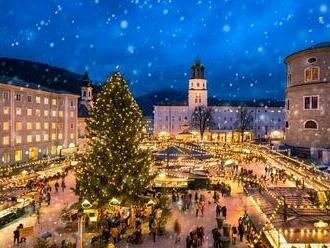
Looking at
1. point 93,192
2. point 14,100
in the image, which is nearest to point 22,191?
point 93,192

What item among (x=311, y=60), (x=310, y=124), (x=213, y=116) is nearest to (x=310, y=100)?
(x=310, y=124)

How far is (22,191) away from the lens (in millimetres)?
34344

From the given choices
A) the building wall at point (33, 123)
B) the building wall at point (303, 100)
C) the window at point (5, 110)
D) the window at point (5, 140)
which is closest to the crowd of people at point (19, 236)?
the building wall at point (33, 123)

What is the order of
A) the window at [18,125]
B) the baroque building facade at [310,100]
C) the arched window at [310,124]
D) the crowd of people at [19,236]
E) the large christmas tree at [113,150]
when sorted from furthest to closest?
the window at [18,125] → the arched window at [310,124] → the baroque building facade at [310,100] → the large christmas tree at [113,150] → the crowd of people at [19,236]

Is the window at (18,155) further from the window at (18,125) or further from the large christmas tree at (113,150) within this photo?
the large christmas tree at (113,150)

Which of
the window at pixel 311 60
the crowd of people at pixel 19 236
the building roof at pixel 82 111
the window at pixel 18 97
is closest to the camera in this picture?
the crowd of people at pixel 19 236

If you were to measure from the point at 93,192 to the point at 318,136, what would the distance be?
3389 centimetres

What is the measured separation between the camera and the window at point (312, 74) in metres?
50.0

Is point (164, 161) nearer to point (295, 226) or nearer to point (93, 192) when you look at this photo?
point (93, 192)

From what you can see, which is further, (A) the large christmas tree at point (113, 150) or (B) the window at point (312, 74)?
(B) the window at point (312, 74)

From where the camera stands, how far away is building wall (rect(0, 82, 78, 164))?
56.4 metres

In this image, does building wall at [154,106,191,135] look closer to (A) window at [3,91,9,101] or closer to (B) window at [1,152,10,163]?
(A) window at [3,91,9,101]

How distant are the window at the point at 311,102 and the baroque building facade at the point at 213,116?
5997 cm

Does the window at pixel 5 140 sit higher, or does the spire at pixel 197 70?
the spire at pixel 197 70
